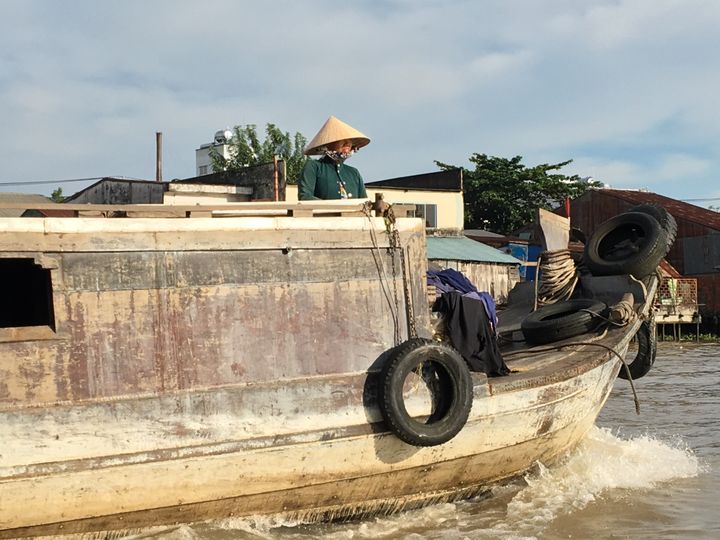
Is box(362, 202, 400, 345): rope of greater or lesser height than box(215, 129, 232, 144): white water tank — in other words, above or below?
below

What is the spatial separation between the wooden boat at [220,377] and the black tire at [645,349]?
2.38 m

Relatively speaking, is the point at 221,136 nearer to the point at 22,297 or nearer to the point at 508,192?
the point at 508,192

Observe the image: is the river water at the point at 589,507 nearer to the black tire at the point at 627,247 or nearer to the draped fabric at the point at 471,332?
the draped fabric at the point at 471,332

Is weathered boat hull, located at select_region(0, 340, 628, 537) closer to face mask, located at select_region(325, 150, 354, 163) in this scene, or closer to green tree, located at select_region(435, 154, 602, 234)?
face mask, located at select_region(325, 150, 354, 163)

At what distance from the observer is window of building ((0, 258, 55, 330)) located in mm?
5137

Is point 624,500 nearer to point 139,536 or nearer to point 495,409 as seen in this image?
point 495,409

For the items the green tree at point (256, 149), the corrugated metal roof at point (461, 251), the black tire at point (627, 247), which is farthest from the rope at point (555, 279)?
the green tree at point (256, 149)

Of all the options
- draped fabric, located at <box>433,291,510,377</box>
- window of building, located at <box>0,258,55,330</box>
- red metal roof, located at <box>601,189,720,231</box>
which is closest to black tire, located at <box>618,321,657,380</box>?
draped fabric, located at <box>433,291,510,377</box>

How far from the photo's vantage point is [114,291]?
13.3ft

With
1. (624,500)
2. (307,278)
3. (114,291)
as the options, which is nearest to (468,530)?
(624,500)

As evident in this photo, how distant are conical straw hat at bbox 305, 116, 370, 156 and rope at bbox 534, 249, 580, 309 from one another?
227 cm

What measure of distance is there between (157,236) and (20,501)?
1419 mm

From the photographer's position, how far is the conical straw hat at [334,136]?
585cm

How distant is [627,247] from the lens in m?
7.15
